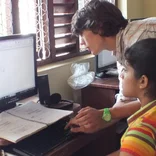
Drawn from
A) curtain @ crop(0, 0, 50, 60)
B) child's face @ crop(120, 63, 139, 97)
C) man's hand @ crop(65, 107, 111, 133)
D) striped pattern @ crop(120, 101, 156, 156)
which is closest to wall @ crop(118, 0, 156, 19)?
curtain @ crop(0, 0, 50, 60)

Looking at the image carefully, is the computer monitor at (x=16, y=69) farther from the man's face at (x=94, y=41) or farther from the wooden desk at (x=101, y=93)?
the wooden desk at (x=101, y=93)

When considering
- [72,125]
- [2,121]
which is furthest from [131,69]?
[2,121]

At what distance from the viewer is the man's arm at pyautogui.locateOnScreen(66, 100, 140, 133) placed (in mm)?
1462

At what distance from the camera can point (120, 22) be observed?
5.28ft

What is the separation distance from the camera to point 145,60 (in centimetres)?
101

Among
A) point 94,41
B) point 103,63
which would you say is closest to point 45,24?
point 103,63

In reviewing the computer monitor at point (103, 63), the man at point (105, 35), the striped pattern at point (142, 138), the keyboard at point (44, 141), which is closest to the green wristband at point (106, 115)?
the man at point (105, 35)

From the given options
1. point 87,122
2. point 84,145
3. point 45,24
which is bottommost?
point 84,145

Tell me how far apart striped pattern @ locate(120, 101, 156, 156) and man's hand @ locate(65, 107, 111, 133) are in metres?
0.51

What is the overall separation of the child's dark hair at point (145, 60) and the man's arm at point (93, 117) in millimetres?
474

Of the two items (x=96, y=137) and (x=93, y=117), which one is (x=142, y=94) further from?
(x=96, y=137)

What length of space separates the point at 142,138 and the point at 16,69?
94 cm

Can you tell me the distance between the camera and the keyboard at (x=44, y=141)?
1.30 metres

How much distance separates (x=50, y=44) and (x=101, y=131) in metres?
1.09
